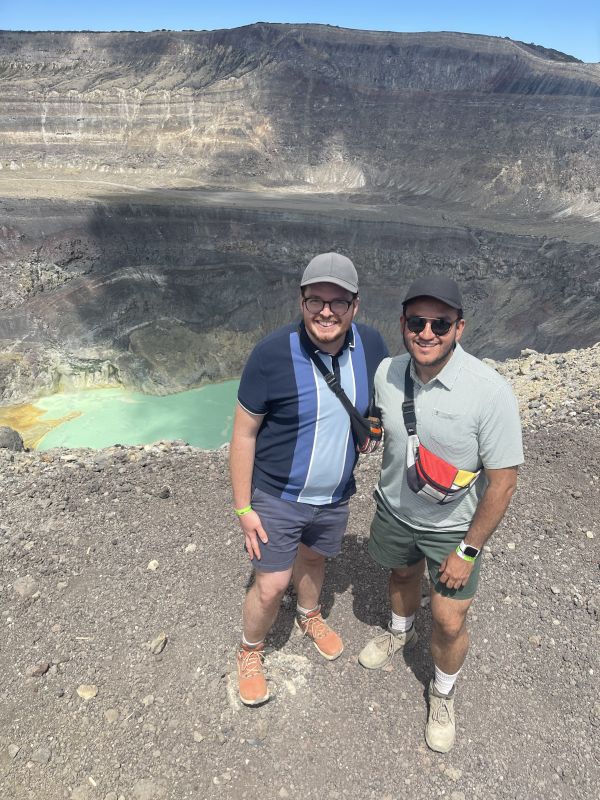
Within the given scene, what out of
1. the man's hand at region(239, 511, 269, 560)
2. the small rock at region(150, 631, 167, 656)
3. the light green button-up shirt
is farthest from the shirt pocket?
the small rock at region(150, 631, 167, 656)

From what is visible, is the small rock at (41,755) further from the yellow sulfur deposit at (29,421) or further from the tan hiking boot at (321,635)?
the yellow sulfur deposit at (29,421)

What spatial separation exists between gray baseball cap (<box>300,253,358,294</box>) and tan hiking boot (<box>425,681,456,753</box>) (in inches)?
103

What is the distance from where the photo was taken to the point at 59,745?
3062 mm

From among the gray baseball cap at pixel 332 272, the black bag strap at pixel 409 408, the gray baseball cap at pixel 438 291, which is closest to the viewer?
the gray baseball cap at pixel 438 291

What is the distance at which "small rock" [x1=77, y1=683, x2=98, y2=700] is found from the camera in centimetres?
330

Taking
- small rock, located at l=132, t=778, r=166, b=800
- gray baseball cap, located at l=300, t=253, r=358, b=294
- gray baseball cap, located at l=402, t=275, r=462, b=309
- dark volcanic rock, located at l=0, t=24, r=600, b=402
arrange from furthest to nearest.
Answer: dark volcanic rock, located at l=0, t=24, r=600, b=402 → small rock, located at l=132, t=778, r=166, b=800 → gray baseball cap, located at l=300, t=253, r=358, b=294 → gray baseball cap, located at l=402, t=275, r=462, b=309

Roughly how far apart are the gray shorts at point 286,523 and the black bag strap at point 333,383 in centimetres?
58

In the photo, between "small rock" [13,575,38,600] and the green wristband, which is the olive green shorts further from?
"small rock" [13,575,38,600]

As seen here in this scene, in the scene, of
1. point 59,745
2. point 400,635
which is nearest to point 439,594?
point 400,635

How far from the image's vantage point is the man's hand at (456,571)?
8.18ft

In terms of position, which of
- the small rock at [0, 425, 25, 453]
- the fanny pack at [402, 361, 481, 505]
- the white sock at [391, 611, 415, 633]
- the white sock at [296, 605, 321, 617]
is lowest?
the small rock at [0, 425, 25, 453]

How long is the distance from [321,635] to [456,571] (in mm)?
1482

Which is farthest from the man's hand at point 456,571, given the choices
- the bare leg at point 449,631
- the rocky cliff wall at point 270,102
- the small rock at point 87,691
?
the rocky cliff wall at point 270,102

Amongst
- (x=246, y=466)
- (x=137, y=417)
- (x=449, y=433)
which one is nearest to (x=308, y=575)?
(x=246, y=466)
